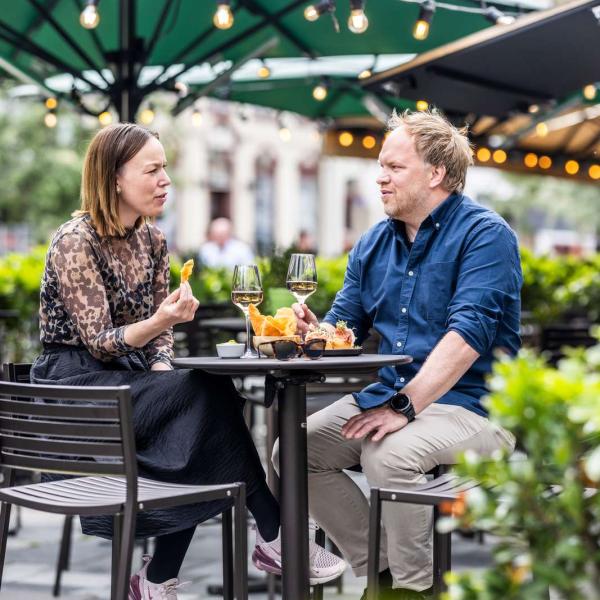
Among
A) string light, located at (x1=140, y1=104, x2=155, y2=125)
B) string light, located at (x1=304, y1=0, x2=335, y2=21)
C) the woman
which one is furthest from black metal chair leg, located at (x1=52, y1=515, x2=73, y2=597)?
string light, located at (x1=140, y1=104, x2=155, y2=125)

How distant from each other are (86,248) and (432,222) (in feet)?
3.77

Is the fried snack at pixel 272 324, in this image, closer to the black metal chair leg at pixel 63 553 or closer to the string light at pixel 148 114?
the black metal chair leg at pixel 63 553

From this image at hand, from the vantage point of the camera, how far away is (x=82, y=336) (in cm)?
370

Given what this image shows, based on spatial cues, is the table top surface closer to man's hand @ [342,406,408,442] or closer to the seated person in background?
man's hand @ [342,406,408,442]

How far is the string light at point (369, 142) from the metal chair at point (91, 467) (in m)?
6.63

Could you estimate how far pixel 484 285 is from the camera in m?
3.72

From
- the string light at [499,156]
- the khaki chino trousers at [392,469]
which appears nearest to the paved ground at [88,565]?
the khaki chino trousers at [392,469]

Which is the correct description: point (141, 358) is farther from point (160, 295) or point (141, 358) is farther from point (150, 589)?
point (150, 589)

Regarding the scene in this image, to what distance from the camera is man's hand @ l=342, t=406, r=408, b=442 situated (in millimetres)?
3625

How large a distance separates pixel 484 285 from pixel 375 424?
22.2 inches

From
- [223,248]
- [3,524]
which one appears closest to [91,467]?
[3,524]

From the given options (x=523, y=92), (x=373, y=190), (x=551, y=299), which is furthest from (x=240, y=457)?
(x=373, y=190)

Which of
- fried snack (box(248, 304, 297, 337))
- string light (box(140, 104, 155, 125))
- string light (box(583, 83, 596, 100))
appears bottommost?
fried snack (box(248, 304, 297, 337))

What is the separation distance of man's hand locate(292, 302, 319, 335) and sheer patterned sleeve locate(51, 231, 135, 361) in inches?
21.7
